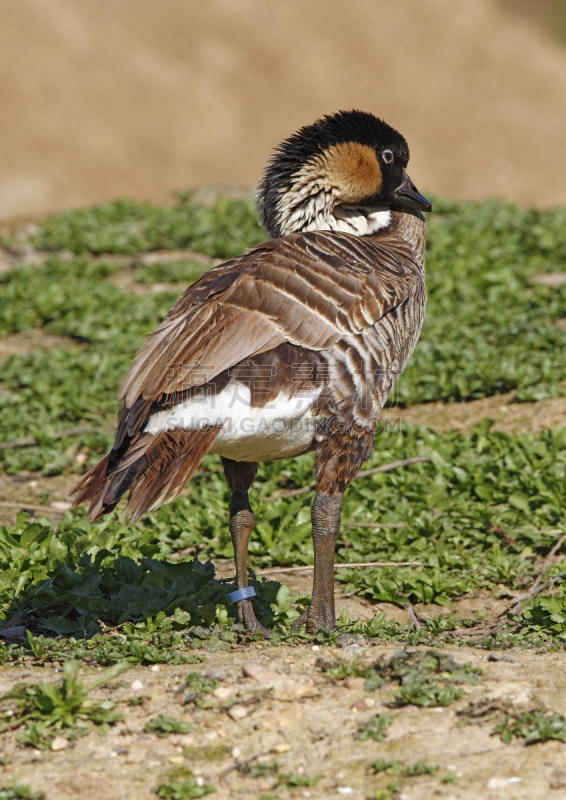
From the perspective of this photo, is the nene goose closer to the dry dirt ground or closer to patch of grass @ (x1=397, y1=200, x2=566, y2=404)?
the dry dirt ground

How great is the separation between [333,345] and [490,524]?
2011 mm

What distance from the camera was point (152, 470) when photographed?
3.67 metres

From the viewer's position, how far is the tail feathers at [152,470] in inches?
142

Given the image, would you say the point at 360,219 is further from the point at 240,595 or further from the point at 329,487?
the point at 240,595

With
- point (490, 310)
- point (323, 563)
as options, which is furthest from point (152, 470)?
point (490, 310)

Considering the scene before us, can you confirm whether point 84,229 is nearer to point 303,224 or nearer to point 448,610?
point 303,224

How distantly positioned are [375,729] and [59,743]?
3.66 ft

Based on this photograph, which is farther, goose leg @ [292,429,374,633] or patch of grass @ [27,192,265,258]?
patch of grass @ [27,192,265,258]

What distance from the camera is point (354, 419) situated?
13.5 feet

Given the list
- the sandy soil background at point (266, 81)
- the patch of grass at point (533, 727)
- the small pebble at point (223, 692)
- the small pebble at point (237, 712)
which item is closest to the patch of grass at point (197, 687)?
the small pebble at point (223, 692)

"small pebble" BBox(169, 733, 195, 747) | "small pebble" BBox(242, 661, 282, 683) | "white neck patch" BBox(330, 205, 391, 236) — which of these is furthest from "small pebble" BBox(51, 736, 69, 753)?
"white neck patch" BBox(330, 205, 391, 236)

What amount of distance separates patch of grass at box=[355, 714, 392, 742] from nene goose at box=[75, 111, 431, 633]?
3.48ft

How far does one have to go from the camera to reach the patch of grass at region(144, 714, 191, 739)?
301 centimetres

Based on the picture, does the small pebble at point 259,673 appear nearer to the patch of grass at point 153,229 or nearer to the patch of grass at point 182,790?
the patch of grass at point 182,790
